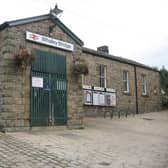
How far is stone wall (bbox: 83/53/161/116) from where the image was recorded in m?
20.3

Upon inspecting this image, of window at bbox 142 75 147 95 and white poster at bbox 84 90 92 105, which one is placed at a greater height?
window at bbox 142 75 147 95

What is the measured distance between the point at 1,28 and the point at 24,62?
6.37 feet

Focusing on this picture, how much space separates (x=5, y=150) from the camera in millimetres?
8391

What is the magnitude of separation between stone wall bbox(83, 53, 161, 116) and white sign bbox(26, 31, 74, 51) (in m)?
5.29

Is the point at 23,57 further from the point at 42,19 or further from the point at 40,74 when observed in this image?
the point at 42,19

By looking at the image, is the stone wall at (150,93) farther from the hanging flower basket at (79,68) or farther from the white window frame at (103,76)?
the hanging flower basket at (79,68)

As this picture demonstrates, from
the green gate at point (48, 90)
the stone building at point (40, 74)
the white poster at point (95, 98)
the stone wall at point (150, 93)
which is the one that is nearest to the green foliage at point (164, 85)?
the stone wall at point (150, 93)

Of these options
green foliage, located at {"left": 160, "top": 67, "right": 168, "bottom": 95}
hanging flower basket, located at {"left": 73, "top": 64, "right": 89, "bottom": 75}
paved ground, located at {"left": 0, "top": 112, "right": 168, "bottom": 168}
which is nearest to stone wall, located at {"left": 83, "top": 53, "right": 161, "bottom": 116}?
green foliage, located at {"left": 160, "top": 67, "right": 168, "bottom": 95}

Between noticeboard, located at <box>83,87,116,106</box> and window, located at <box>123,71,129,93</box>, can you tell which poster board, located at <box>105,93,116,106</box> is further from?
window, located at <box>123,71,129,93</box>

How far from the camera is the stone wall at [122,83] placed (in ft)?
66.5

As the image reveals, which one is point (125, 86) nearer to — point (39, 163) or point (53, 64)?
point (53, 64)

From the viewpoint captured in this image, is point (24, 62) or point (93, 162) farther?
point (24, 62)

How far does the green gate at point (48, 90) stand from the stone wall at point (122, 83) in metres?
5.63

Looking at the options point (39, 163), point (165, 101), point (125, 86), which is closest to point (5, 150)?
point (39, 163)
